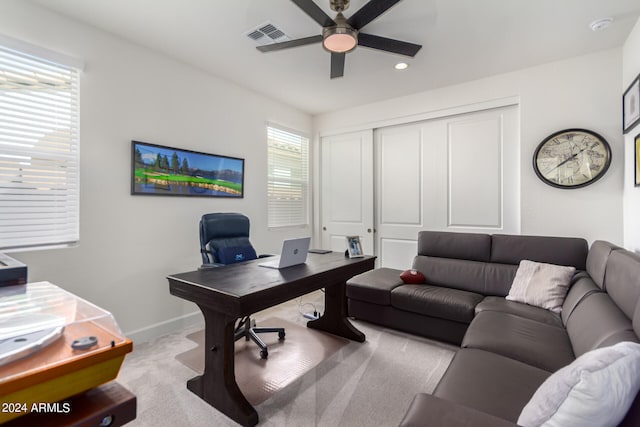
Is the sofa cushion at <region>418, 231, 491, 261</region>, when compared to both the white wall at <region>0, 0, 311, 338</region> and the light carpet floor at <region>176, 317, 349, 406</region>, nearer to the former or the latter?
the light carpet floor at <region>176, 317, 349, 406</region>

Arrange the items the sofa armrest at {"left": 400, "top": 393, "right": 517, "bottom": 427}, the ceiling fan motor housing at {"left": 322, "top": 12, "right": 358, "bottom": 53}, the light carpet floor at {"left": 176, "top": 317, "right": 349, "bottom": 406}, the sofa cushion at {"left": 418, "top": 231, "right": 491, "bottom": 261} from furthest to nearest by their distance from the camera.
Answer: the sofa cushion at {"left": 418, "top": 231, "right": 491, "bottom": 261}
the light carpet floor at {"left": 176, "top": 317, "right": 349, "bottom": 406}
the ceiling fan motor housing at {"left": 322, "top": 12, "right": 358, "bottom": 53}
the sofa armrest at {"left": 400, "top": 393, "right": 517, "bottom": 427}

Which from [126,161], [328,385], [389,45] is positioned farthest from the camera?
[126,161]

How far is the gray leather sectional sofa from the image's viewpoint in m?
1.23

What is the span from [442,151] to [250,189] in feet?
7.93

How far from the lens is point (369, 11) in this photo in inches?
71.5

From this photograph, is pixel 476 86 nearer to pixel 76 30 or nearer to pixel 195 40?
pixel 195 40

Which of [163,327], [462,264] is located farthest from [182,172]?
[462,264]

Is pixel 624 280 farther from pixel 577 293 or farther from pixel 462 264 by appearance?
pixel 462 264

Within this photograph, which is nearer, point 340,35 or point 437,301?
point 340,35

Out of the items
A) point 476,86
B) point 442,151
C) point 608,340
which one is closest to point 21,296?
point 608,340

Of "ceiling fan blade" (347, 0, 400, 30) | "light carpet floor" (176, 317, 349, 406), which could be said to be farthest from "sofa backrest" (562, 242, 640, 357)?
"ceiling fan blade" (347, 0, 400, 30)

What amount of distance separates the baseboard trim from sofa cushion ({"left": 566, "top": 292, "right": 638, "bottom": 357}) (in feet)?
10.1

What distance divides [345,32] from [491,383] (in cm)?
208

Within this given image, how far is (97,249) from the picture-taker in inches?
98.0
